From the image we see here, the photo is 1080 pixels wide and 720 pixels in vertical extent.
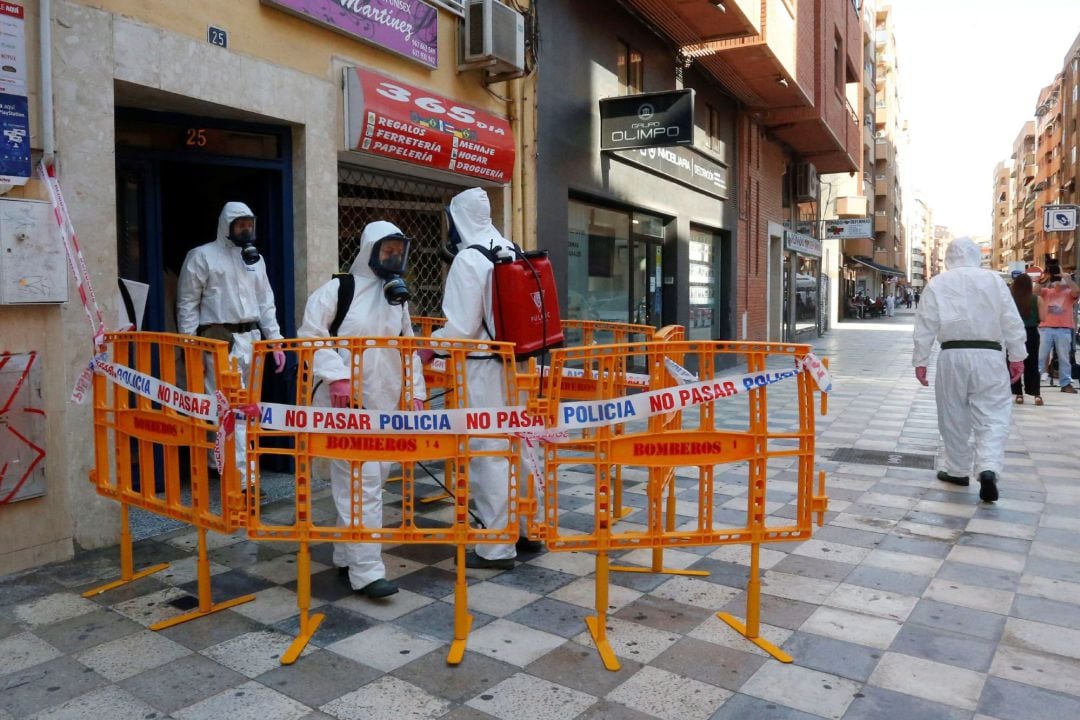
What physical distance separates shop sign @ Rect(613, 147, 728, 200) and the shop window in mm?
878

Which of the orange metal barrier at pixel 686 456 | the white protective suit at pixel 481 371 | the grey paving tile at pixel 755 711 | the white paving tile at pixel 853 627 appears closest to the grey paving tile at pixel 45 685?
the orange metal barrier at pixel 686 456

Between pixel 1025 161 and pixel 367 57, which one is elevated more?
pixel 1025 161

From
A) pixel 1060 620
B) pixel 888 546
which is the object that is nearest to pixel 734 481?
pixel 888 546

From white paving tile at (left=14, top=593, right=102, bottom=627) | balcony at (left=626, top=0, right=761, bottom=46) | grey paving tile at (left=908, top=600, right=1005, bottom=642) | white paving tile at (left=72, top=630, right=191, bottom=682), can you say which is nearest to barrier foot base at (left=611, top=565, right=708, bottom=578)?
grey paving tile at (left=908, top=600, right=1005, bottom=642)

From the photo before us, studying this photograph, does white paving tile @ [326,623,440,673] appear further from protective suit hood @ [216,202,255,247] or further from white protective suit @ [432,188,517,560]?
protective suit hood @ [216,202,255,247]

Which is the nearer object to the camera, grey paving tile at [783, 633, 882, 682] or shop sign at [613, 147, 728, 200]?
grey paving tile at [783, 633, 882, 682]

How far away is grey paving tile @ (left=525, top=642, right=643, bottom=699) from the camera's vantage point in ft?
10.6

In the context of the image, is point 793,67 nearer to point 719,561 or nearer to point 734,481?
point 734,481

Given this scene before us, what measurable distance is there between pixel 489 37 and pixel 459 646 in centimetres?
585

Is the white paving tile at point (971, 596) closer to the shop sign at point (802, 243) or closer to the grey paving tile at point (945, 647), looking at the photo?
the grey paving tile at point (945, 647)

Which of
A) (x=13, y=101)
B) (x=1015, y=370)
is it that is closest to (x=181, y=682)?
(x=13, y=101)

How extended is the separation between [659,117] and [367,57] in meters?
4.33

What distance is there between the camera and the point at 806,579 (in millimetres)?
4445

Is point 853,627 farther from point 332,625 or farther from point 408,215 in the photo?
point 408,215
